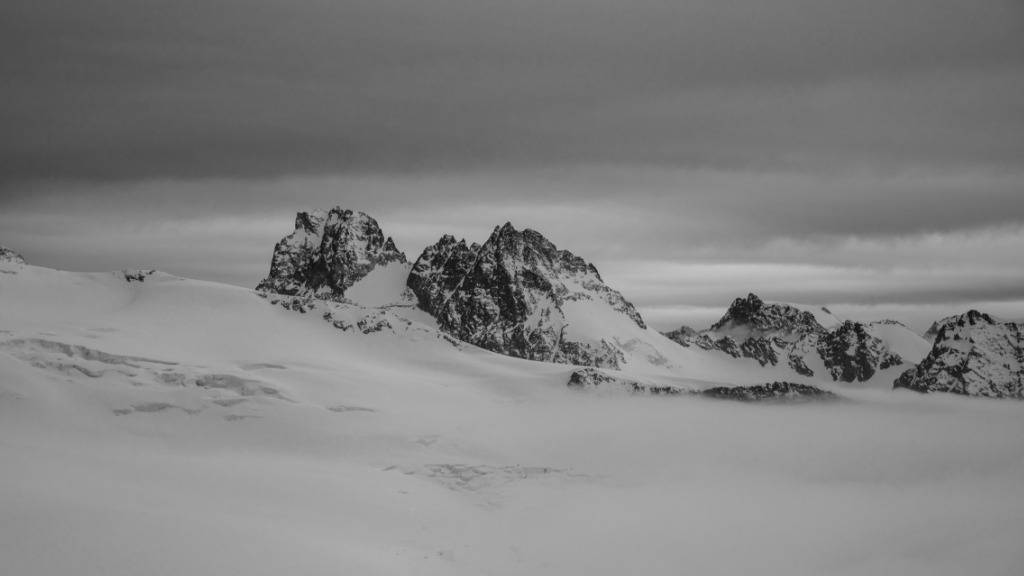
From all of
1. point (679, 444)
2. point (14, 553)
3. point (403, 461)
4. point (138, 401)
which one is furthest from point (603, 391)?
point (14, 553)

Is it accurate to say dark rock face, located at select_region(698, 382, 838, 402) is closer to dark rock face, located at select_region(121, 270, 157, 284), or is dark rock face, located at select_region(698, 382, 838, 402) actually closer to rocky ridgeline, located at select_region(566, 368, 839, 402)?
rocky ridgeline, located at select_region(566, 368, 839, 402)

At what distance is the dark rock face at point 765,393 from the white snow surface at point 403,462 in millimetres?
6461

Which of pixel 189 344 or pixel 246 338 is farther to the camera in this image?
pixel 246 338

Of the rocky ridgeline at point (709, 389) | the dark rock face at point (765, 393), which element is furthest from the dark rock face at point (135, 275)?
the dark rock face at point (765, 393)

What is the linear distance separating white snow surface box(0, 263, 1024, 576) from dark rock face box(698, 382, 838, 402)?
646 cm

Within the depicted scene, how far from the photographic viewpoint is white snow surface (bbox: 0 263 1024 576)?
5709cm

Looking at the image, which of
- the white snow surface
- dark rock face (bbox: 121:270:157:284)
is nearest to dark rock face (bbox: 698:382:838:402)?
the white snow surface

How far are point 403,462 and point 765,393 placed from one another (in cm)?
9959

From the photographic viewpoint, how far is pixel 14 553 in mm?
43500

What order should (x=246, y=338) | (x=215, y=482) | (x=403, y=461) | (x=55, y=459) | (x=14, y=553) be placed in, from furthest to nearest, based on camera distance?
(x=246, y=338) < (x=403, y=461) < (x=215, y=482) < (x=55, y=459) < (x=14, y=553)

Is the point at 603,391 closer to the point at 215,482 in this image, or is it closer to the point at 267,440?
the point at 267,440

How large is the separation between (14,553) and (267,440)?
69294 mm

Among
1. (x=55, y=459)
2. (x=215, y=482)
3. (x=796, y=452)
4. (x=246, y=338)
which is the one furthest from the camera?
(x=246, y=338)

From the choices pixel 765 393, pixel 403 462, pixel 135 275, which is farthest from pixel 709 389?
pixel 135 275
